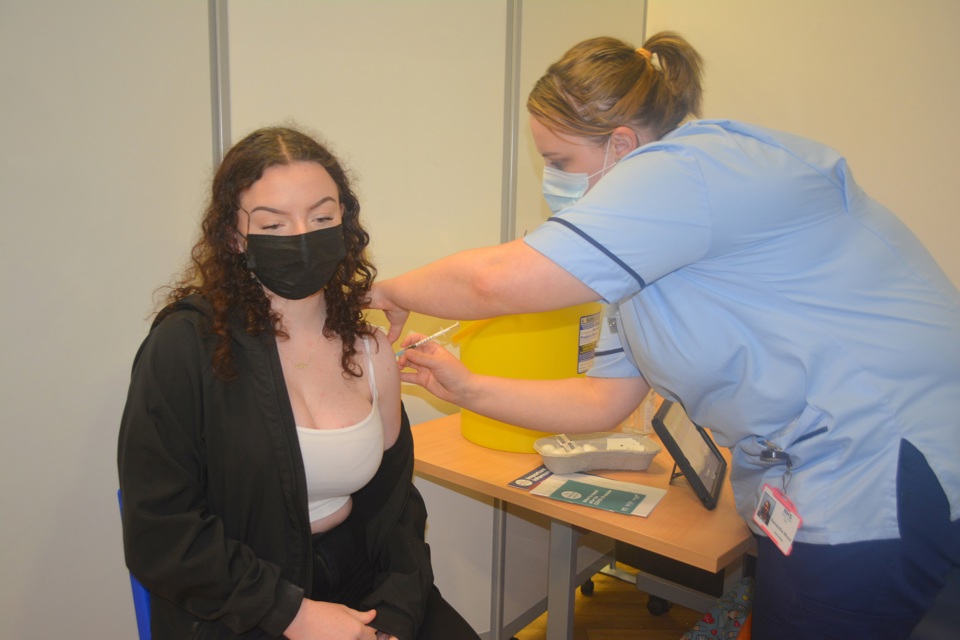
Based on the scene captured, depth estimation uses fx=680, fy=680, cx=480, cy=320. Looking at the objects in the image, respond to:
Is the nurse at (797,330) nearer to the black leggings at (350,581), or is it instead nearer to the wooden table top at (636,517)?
the wooden table top at (636,517)

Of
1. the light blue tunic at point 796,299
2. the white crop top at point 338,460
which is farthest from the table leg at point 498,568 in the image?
the light blue tunic at point 796,299

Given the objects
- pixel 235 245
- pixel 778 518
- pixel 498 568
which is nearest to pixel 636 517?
pixel 778 518

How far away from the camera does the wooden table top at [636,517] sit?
57.1 inches

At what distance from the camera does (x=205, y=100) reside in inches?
65.0

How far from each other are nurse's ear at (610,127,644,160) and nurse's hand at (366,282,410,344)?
57cm

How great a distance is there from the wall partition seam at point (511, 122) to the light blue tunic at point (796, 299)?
4.25ft

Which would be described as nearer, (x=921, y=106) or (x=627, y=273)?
(x=627, y=273)

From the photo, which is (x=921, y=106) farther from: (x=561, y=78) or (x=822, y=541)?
(x=822, y=541)

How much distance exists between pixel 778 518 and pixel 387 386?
0.83 metres

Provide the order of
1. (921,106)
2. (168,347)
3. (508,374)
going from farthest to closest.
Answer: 1. (921,106)
2. (508,374)
3. (168,347)

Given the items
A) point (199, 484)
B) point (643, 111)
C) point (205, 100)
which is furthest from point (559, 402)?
point (205, 100)

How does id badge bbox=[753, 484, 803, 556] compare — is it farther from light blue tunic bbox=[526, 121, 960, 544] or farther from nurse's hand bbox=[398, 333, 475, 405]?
nurse's hand bbox=[398, 333, 475, 405]

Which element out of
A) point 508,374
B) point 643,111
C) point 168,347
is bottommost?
point 508,374

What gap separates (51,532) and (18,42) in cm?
105
